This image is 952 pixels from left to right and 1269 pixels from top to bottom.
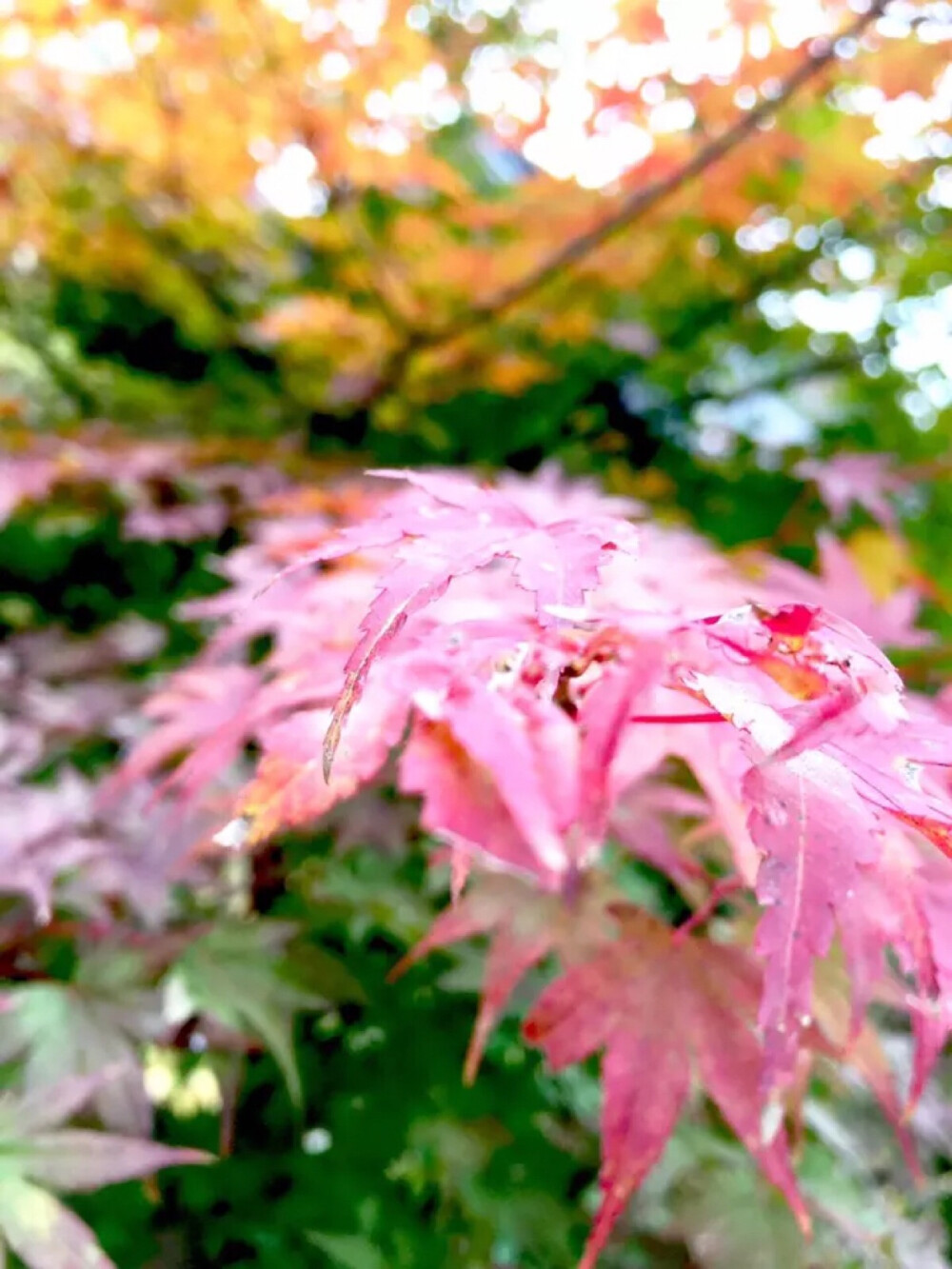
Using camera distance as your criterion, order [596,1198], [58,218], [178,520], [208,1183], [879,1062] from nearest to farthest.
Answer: [879,1062] < [208,1183] < [596,1198] < [178,520] < [58,218]

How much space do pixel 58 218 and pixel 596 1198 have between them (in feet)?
5.04

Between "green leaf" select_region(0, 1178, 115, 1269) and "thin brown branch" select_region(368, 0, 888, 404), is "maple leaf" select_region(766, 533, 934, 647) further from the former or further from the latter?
"green leaf" select_region(0, 1178, 115, 1269)

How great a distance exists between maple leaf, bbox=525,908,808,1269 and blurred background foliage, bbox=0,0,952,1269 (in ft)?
0.67

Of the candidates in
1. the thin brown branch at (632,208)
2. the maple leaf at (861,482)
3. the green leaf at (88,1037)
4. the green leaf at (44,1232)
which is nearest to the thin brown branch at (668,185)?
the thin brown branch at (632,208)

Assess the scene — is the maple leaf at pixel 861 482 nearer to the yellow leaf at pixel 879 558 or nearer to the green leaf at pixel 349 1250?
the yellow leaf at pixel 879 558

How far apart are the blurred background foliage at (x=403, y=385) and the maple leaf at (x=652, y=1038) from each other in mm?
203

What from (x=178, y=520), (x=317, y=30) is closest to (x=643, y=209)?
(x=317, y=30)

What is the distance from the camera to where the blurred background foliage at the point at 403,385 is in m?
0.67

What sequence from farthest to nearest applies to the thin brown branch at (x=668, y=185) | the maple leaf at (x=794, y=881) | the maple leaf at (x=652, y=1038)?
1. the thin brown branch at (x=668, y=185)
2. the maple leaf at (x=652, y=1038)
3. the maple leaf at (x=794, y=881)

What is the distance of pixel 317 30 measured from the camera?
1.17m

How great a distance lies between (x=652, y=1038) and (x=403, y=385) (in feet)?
3.97

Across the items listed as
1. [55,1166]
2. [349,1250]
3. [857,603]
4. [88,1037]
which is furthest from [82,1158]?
[857,603]

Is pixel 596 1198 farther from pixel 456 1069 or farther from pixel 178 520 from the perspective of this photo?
pixel 178 520

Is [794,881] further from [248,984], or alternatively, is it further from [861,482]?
[861,482]
